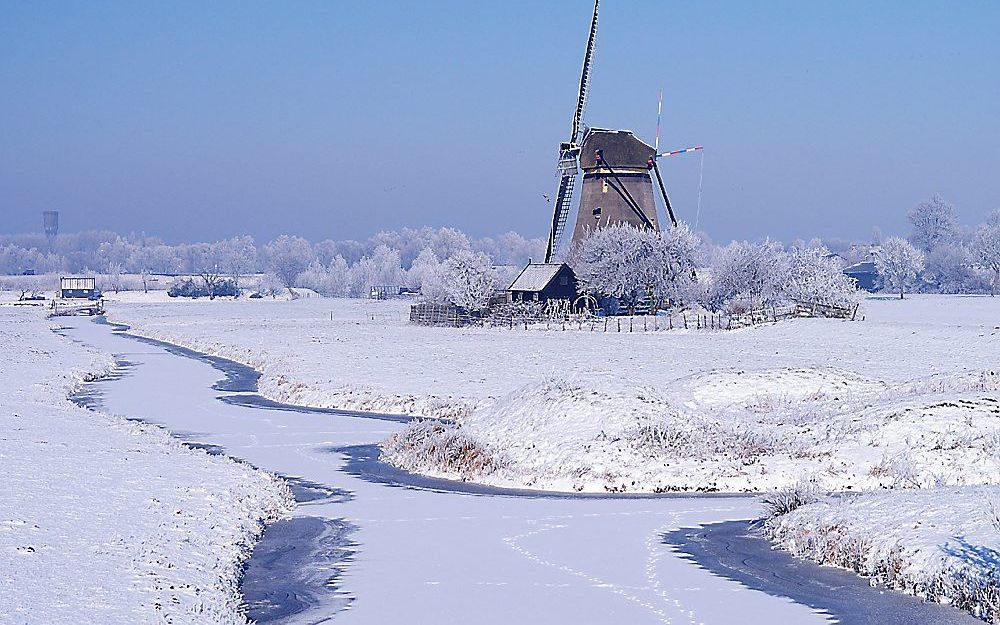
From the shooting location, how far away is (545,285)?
87.8 m

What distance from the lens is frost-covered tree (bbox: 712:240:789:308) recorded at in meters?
87.6

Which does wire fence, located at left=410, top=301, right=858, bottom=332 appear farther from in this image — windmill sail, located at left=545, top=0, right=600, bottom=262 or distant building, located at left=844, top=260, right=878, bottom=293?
distant building, located at left=844, top=260, right=878, bottom=293

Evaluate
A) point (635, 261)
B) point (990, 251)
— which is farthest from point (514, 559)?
point (990, 251)

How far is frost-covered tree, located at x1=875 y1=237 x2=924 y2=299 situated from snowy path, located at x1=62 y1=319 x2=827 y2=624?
423 feet

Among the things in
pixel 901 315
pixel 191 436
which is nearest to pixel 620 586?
pixel 191 436

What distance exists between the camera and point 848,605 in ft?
45.4

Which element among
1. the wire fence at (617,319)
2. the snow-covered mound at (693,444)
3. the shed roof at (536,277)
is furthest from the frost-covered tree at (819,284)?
the snow-covered mound at (693,444)

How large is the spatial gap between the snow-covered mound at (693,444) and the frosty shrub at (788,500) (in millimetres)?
3363

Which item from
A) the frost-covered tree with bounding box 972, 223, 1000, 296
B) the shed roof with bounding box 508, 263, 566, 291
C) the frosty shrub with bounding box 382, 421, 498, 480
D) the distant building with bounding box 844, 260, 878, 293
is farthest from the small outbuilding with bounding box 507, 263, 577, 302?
the distant building with bounding box 844, 260, 878, 293

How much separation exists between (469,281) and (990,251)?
86617mm

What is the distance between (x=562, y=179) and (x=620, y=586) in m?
80.2

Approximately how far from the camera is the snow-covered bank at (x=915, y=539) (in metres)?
13.7

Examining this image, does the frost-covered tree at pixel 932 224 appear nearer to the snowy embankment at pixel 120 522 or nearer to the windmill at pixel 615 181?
the windmill at pixel 615 181

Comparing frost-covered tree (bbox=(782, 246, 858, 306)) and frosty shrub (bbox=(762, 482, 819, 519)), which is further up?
frost-covered tree (bbox=(782, 246, 858, 306))
